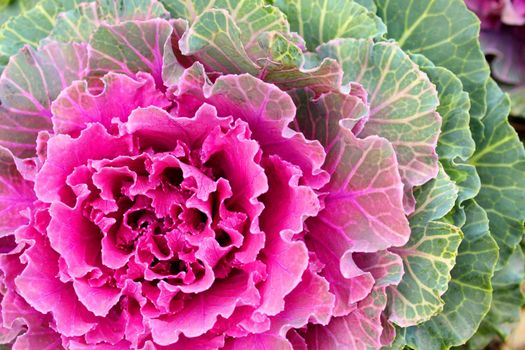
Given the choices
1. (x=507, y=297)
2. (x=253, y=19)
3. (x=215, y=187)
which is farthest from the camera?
(x=507, y=297)

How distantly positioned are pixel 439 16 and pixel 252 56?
51 cm

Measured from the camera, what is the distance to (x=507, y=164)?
1417 millimetres

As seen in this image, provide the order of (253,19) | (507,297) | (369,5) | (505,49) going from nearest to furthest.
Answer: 1. (253,19)
2. (369,5)
3. (507,297)
4. (505,49)

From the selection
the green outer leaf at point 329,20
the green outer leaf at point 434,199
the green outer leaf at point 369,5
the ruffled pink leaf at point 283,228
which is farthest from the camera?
the green outer leaf at point 369,5

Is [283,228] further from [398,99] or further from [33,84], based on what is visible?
[33,84]

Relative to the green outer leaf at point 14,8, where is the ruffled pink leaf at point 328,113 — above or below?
above

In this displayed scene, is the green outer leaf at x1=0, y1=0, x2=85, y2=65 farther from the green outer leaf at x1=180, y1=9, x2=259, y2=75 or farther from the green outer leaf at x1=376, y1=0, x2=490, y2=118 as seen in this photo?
the green outer leaf at x1=376, y1=0, x2=490, y2=118

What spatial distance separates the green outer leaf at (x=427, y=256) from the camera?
1.10 metres

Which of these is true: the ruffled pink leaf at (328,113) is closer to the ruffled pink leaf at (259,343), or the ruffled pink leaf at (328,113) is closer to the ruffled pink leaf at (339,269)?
the ruffled pink leaf at (339,269)

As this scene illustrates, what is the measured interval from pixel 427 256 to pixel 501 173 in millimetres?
408

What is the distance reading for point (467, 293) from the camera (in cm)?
129

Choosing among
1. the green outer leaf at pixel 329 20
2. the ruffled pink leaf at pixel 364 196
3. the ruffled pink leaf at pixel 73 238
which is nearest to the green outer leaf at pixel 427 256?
the ruffled pink leaf at pixel 364 196

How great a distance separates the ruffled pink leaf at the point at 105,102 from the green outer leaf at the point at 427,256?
491 mm

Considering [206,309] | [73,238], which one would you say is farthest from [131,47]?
[206,309]
